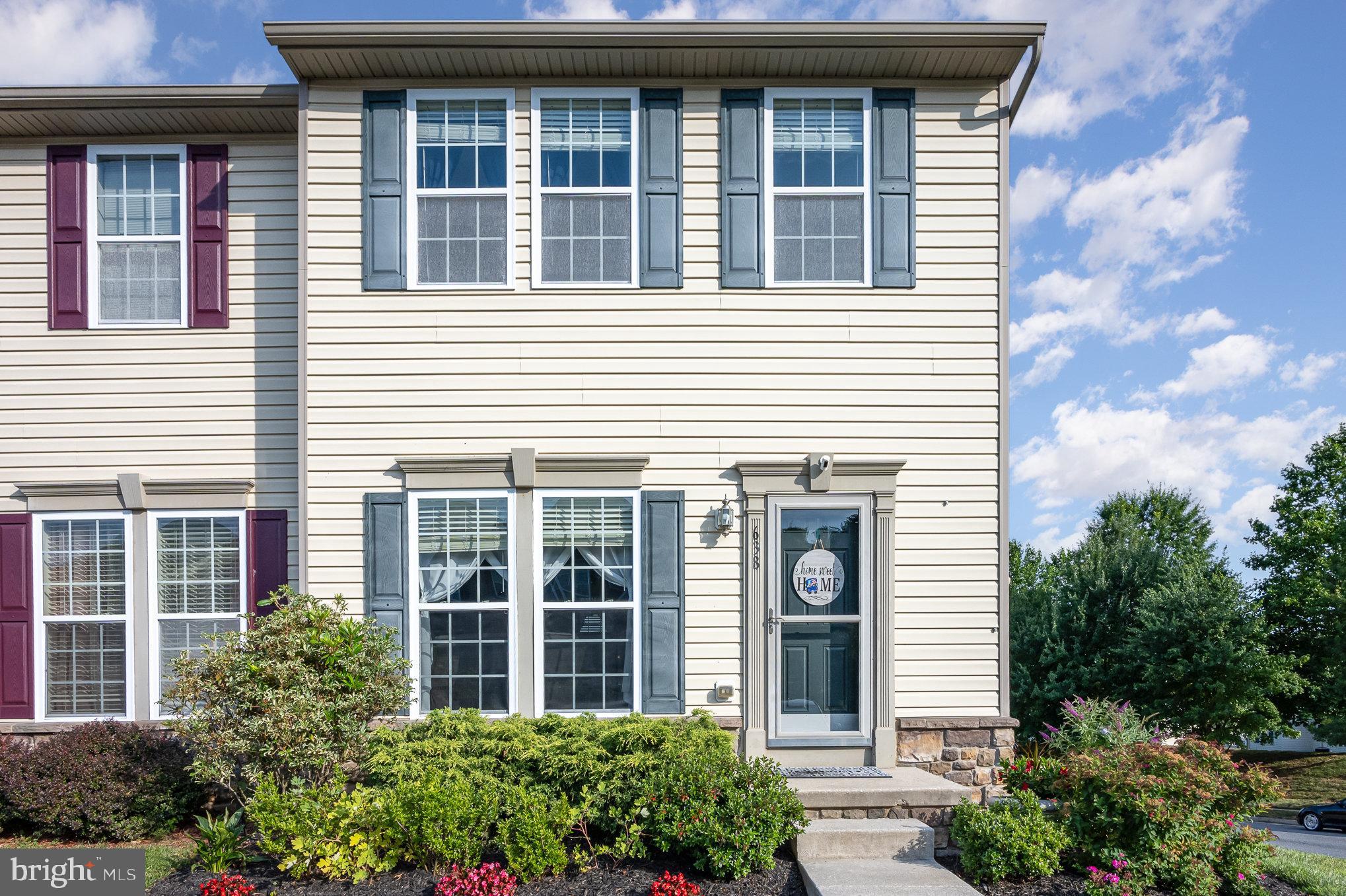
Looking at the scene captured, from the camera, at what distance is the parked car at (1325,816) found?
18.4m

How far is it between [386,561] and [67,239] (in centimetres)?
428

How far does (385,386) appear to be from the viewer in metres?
6.80

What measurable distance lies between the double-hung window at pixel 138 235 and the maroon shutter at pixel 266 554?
6.52 feet

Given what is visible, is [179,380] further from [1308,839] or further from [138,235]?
[1308,839]

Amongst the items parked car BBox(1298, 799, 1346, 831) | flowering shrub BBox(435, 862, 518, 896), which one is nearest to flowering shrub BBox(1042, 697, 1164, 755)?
flowering shrub BBox(435, 862, 518, 896)

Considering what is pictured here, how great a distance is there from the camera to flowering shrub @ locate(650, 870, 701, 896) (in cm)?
464

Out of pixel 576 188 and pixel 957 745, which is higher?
pixel 576 188

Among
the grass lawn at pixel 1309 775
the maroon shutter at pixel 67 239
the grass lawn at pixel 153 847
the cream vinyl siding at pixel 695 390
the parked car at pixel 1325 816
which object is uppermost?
the maroon shutter at pixel 67 239

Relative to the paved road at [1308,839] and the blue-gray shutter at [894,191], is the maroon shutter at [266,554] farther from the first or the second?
the paved road at [1308,839]

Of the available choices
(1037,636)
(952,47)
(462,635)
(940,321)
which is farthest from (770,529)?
(1037,636)

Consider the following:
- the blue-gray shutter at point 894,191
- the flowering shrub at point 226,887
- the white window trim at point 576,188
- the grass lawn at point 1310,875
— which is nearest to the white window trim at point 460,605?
the white window trim at point 576,188

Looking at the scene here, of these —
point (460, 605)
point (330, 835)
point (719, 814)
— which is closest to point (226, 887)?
point (330, 835)

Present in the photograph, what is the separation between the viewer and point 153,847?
617cm

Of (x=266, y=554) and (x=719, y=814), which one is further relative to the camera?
(x=266, y=554)
